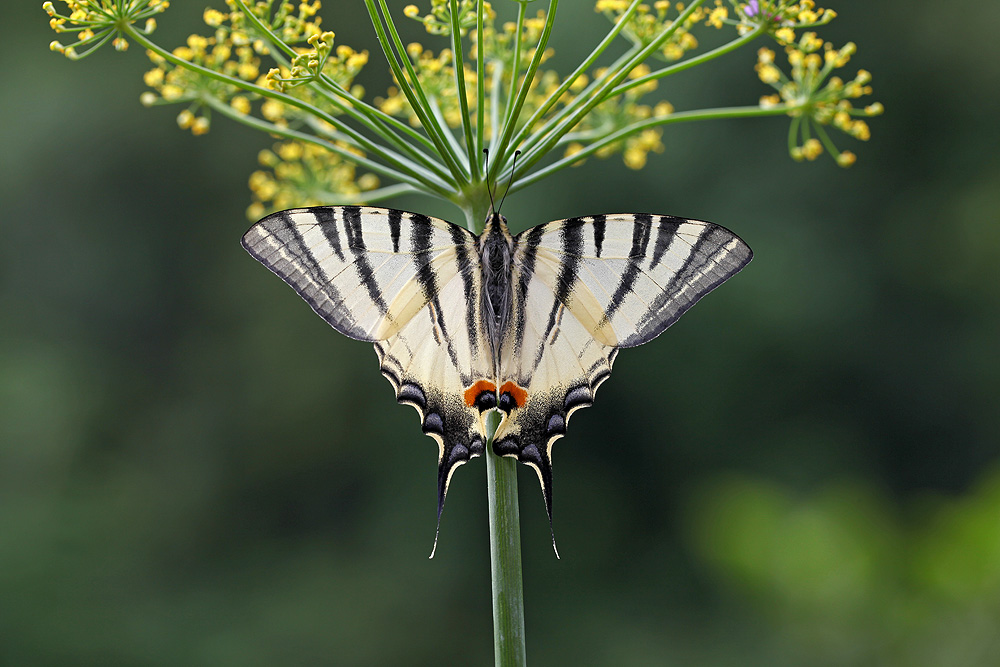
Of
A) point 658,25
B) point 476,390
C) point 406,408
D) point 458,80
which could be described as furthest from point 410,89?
point 406,408

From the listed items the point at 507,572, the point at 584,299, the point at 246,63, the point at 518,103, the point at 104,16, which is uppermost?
the point at 246,63

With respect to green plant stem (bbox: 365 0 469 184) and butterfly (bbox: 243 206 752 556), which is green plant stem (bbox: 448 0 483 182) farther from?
butterfly (bbox: 243 206 752 556)

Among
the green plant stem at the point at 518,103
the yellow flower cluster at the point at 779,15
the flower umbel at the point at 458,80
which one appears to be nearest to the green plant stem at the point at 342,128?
the flower umbel at the point at 458,80

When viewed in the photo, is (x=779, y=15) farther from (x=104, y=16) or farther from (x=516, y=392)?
(x=104, y=16)

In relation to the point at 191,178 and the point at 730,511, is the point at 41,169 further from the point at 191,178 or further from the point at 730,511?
the point at 730,511

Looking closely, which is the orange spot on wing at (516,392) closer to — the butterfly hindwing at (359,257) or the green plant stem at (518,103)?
the butterfly hindwing at (359,257)

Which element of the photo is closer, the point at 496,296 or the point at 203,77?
the point at 496,296

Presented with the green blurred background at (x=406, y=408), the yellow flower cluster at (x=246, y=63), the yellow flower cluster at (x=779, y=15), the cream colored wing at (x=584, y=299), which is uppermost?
the green blurred background at (x=406, y=408)
